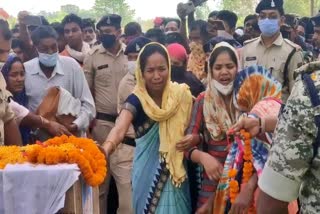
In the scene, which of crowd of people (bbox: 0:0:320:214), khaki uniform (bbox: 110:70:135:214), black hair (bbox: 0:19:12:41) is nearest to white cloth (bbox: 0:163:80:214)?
crowd of people (bbox: 0:0:320:214)

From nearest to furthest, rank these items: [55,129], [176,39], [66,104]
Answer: [55,129], [66,104], [176,39]

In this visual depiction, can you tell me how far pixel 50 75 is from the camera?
5.89m

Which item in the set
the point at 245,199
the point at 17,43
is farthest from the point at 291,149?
the point at 17,43

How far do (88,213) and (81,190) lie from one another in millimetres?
195

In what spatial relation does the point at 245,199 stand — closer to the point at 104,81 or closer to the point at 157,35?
the point at 104,81

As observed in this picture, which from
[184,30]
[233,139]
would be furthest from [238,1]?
[233,139]

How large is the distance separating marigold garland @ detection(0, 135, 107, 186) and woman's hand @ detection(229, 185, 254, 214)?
83 centimetres

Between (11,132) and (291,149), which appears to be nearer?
(291,149)

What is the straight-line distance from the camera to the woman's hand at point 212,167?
4.17 meters

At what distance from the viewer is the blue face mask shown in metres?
6.61

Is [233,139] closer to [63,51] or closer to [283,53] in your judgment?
[283,53]

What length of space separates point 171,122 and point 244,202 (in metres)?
1.16

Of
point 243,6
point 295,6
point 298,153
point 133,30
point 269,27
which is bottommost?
point 243,6

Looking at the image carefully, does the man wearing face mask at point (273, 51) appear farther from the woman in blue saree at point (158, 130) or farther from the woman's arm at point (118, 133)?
the woman's arm at point (118, 133)
